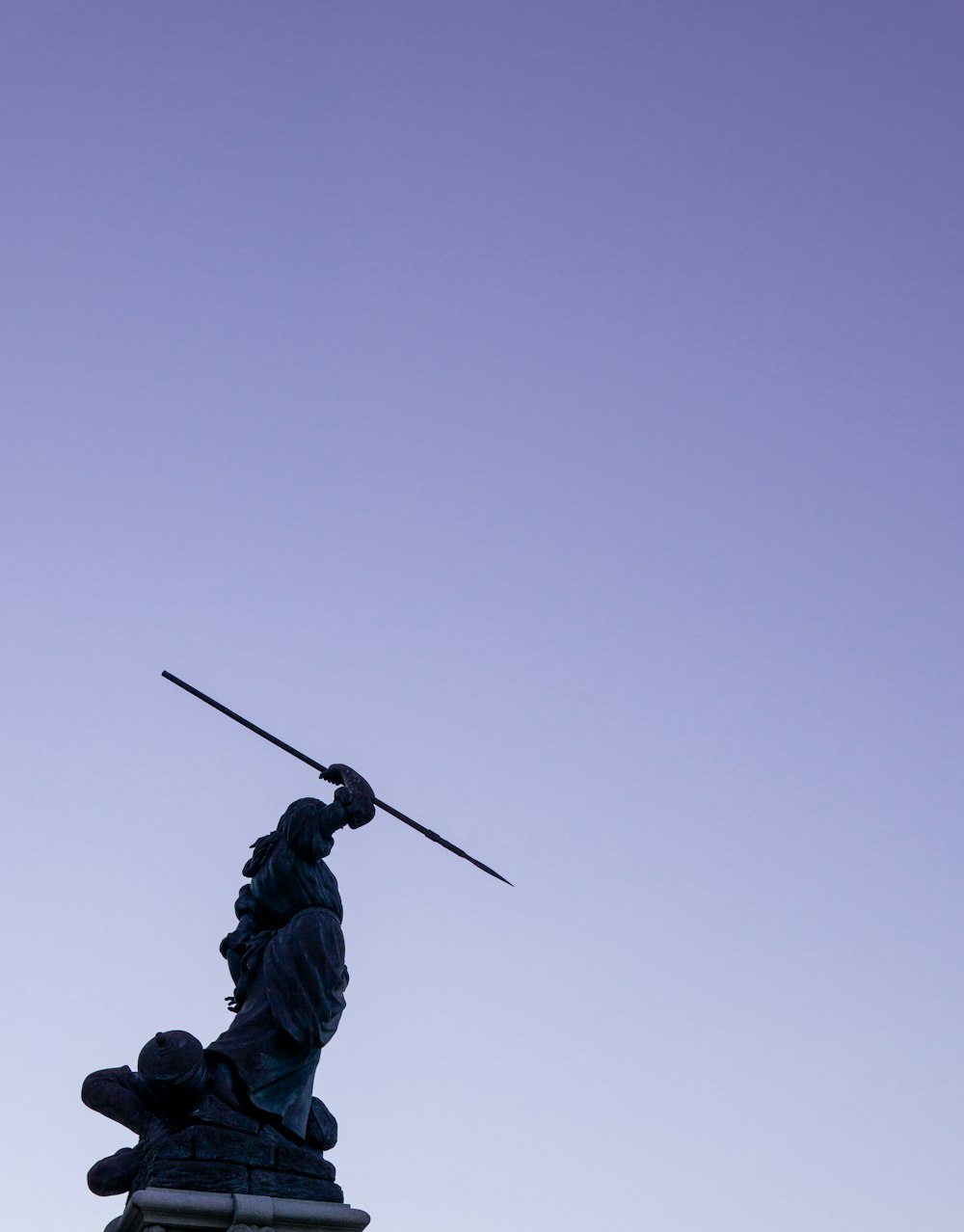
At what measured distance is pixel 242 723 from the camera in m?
11.0

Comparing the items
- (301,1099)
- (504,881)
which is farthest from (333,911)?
(504,881)

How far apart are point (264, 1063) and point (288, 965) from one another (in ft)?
2.00

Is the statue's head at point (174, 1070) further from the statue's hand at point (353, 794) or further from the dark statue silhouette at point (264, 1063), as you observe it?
the statue's hand at point (353, 794)

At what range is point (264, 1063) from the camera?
921 cm

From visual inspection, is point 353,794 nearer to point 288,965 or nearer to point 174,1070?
point 288,965

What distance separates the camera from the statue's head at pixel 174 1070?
8.85 meters

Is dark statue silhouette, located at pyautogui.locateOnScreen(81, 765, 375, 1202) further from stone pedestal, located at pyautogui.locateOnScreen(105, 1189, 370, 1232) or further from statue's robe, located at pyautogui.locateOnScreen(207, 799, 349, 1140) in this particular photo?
stone pedestal, located at pyautogui.locateOnScreen(105, 1189, 370, 1232)

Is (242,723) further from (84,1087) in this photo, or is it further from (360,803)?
(84,1087)

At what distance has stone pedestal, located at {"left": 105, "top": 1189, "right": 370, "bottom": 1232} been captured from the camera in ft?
27.6

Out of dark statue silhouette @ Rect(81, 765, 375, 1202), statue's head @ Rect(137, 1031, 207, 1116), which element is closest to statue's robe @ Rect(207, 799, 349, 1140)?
dark statue silhouette @ Rect(81, 765, 375, 1202)

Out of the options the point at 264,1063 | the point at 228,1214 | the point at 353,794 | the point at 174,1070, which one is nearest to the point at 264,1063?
the point at 264,1063

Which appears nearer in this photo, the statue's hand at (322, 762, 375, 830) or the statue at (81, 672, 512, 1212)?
the statue at (81, 672, 512, 1212)

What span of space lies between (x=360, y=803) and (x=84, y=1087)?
7.53 ft

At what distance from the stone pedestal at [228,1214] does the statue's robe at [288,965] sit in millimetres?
557
